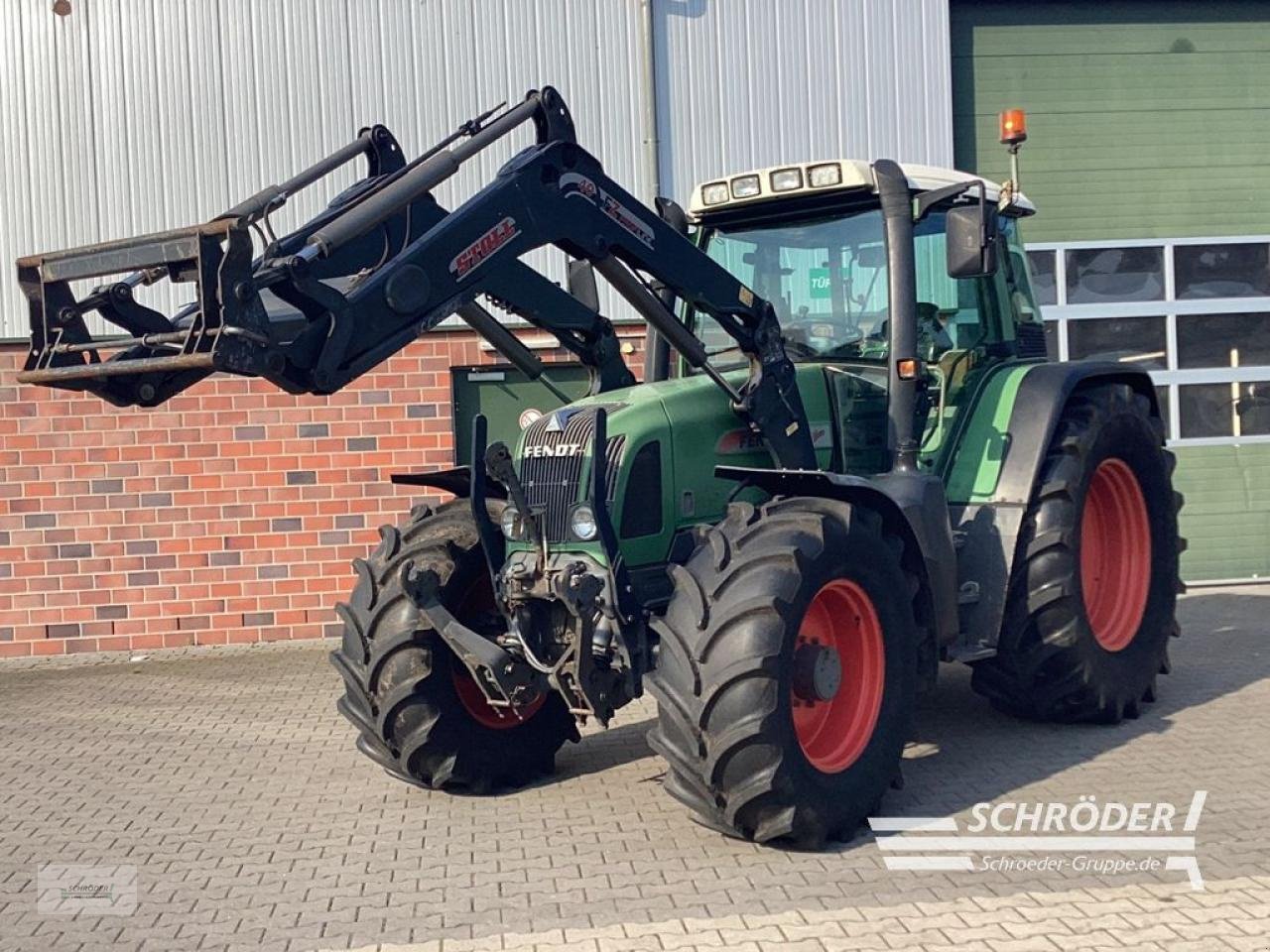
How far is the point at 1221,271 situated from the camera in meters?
12.5

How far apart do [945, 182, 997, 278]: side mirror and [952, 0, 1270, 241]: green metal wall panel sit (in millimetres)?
6088

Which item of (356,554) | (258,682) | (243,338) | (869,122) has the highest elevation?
(869,122)

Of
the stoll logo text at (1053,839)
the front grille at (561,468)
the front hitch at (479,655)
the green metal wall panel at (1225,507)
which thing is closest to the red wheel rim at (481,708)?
the front hitch at (479,655)

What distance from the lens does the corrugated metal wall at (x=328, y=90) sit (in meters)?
11.0

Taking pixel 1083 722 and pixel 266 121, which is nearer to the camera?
pixel 1083 722

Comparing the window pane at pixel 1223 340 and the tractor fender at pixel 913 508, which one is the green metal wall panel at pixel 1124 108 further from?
the tractor fender at pixel 913 508

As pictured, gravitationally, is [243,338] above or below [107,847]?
above

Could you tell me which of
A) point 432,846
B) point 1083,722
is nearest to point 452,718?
point 432,846

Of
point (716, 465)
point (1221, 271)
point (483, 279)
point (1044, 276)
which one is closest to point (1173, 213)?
point (1221, 271)

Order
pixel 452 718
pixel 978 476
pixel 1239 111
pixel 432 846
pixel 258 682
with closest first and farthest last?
pixel 432 846 < pixel 452 718 < pixel 978 476 < pixel 258 682 < pixel 1239 111

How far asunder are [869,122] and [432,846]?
768 cm

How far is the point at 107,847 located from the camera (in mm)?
6012

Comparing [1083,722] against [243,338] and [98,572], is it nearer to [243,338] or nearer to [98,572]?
[243,338]

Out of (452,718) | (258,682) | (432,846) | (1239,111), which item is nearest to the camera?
(432,846)
